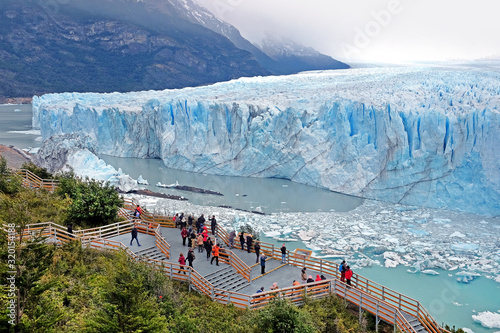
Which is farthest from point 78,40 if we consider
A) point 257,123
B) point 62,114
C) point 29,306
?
point 29,306

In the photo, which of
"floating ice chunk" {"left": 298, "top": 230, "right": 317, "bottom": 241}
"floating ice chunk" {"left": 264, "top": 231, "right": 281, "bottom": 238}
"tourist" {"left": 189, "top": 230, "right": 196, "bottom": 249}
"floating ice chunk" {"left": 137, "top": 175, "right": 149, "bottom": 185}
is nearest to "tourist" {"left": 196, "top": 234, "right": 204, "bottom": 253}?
"tourist" {"left": 189, "top": 230, "right": 196, "bottom": 249}

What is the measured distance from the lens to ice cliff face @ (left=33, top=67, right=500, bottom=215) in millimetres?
17844

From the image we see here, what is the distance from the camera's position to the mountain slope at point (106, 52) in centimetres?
7619

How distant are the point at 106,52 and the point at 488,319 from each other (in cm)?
8534

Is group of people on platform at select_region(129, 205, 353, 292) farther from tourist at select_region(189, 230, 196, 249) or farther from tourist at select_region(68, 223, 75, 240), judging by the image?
tourist at select_region(68, 223, 75, 240)

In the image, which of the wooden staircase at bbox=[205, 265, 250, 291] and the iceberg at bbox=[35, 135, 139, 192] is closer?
the wooden staircase at bbox=[205, 265, 250, 291]

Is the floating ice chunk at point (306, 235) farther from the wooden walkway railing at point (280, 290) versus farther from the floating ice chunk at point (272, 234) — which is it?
the wooden walkway railing at point (280, 290)

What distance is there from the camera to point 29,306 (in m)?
4.77

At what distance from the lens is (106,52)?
8500 cm

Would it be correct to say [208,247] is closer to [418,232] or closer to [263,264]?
[263,264]

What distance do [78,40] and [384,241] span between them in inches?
3255

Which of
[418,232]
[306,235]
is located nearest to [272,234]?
[306,235]

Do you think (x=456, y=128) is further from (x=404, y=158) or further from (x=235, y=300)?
(x=235, y=300)

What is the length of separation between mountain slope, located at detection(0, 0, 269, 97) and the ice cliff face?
4915 centimetres
